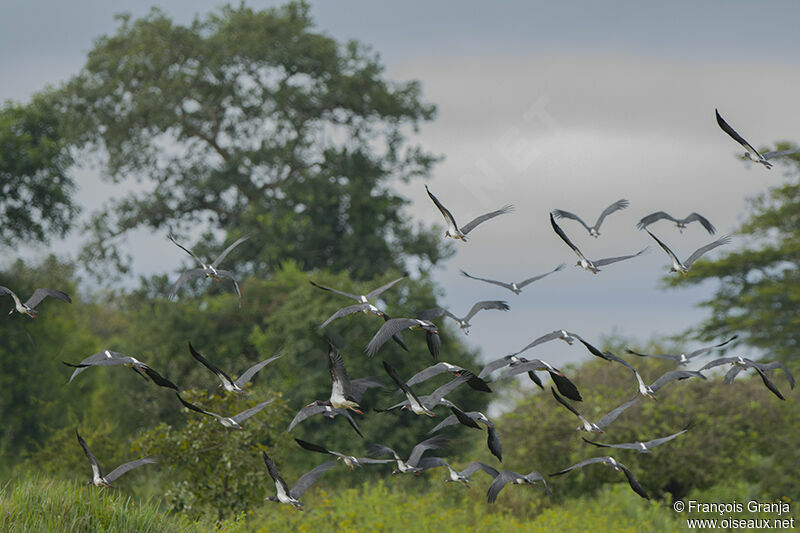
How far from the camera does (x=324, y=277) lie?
22094 millimetres

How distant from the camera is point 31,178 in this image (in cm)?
2642

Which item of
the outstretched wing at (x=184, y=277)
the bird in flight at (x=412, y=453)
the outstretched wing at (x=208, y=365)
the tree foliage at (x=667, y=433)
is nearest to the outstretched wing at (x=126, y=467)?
the outstretched wing at (x=208, y=365)

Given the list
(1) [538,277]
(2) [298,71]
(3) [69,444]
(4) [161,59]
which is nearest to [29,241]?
(4) [161,59]

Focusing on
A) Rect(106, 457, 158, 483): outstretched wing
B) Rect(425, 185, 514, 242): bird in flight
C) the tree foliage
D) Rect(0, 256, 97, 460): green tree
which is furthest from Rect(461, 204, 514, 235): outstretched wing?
Rect(0, 256, 97, 460): green tree

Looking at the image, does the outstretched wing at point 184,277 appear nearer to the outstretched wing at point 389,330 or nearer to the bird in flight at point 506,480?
the outstretched wing at point 389,330

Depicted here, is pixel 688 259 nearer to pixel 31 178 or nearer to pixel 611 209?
pixel 611 209

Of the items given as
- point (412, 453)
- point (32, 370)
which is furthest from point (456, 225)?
point (32, 370)

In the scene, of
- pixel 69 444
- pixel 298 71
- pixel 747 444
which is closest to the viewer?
pixel 747 444

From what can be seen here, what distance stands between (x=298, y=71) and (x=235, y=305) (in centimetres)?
870

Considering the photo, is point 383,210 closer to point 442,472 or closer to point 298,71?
point 298,71

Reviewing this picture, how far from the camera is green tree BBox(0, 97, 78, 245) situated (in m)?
25.8

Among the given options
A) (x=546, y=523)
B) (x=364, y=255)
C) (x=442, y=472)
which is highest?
(x=364, y=255)

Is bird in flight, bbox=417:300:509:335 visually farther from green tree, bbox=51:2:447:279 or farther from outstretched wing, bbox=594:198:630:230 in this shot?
green tree, bbox=51:2:447:279

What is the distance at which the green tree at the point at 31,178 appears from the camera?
25781mm
